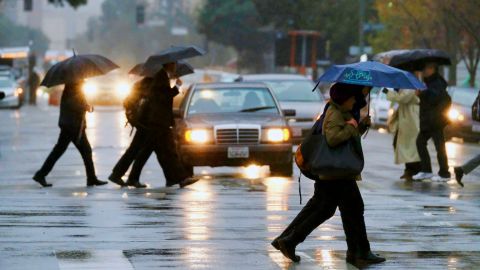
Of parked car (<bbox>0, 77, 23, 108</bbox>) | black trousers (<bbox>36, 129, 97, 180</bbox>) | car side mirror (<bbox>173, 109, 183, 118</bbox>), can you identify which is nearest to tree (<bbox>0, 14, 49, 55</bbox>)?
parked car (<bbox>0, 77, 23, 108</bbox>)

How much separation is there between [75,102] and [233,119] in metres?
2.93

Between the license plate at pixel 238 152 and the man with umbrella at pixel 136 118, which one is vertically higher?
the man with umbrella at pixel 136 118

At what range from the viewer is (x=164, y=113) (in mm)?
18703

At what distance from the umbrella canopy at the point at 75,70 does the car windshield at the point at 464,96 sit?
18841 millimetres

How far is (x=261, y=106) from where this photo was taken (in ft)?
72.1

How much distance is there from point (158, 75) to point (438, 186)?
4.17 metres

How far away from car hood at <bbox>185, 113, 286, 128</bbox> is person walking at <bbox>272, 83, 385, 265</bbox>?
378 inches

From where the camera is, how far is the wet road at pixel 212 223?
1143 cm

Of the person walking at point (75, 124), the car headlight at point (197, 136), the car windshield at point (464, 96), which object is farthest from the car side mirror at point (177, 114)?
the car windshield at point (464, 96)

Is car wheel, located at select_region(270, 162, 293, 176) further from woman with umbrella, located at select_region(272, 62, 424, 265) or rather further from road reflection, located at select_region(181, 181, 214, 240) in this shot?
woman with umbrella, located at select_region(272, 62, 424, 265)

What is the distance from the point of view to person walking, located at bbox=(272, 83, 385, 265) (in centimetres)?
1118

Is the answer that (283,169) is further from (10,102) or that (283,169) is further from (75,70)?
(10,102)

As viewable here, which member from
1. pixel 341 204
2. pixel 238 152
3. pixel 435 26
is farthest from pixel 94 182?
pixel 435 26

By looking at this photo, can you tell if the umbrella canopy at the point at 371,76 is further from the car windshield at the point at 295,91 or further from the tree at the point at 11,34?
the tree at the point at 11,34
